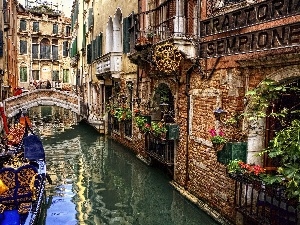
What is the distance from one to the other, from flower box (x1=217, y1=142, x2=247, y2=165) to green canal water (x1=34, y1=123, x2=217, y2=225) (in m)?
1.62

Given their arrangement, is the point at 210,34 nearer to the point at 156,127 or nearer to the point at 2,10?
the point at 156,127

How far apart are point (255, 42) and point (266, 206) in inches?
103

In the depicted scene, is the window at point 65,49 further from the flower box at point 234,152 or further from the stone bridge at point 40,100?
the flower box at point 234,152

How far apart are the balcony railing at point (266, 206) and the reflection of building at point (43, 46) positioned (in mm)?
32292

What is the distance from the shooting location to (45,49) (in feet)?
126

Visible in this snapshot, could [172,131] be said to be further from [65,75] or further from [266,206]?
[65,75]

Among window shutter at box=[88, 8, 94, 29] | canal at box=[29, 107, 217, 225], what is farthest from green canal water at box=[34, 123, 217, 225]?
window shutter at box=[88, 8, 94, 29]

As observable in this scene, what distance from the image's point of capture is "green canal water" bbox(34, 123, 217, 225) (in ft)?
23.5

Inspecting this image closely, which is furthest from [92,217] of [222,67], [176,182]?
[222,67]

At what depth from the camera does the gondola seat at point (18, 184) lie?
5918 mm

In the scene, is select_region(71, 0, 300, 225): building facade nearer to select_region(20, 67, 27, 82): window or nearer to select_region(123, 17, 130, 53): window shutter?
select_region(123, 17, 130, 53): window shutter

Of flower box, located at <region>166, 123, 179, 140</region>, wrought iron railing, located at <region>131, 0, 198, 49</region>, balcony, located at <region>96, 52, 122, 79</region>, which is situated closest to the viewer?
wrought iron railing, located at <region>131, 0, 198, 49</region>

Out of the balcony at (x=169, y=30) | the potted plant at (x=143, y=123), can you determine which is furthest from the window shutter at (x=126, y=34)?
the potted plant at (x=143, y=123)

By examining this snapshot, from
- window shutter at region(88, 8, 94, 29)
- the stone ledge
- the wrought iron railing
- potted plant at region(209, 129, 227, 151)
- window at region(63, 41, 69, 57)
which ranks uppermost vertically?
window at region(63, 41, 69, 57)
